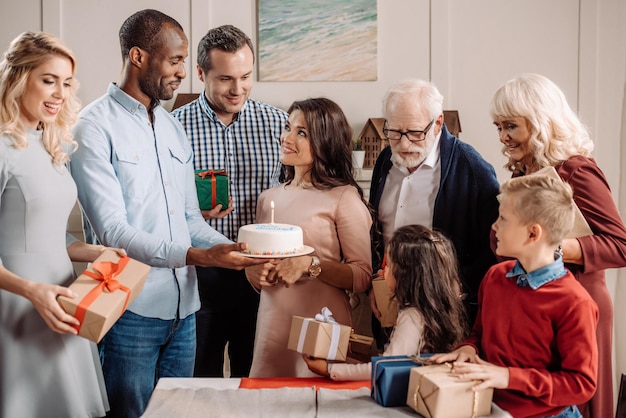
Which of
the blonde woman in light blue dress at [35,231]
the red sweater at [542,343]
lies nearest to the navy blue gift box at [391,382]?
the red sweater at [542,343]

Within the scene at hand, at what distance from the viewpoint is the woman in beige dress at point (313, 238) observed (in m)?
2.32

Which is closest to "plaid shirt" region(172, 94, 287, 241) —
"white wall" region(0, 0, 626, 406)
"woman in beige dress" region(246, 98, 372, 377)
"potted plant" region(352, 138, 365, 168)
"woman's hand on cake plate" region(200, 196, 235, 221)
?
"woman's hand on cake plate" region(200, 196, 235, 221)

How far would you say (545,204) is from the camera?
5.70 feet

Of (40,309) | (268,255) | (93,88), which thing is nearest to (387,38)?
(93,88)

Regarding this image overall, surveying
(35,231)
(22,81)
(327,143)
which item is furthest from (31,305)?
(327,143)

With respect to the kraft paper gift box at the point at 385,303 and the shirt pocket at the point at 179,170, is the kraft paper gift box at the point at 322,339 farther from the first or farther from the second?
the shirt pocket at the point at 179,170

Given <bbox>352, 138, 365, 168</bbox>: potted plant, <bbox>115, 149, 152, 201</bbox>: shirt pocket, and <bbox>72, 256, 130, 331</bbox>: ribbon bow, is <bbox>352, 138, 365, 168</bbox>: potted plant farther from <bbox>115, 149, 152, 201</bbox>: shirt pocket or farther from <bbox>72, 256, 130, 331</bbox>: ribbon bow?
<bbox>72, 256, 130, 331</bbox>: ribbon bow

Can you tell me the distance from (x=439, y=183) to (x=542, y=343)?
0.84 meters

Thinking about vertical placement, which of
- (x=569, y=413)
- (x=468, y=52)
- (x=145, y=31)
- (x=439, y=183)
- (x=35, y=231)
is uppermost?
(x=468, y=52)

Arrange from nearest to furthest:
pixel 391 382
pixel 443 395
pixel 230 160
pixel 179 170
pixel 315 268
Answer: pixel 443 395
pixel 391 382
pixel 315 268
pixel 179 170
pixel 230 160

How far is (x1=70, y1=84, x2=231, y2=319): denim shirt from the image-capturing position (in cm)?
211

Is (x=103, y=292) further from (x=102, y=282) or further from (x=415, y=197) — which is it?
(x=415, y=197)

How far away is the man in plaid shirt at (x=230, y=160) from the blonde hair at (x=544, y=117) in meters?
1.08

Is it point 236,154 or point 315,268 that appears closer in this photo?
point 315,268
